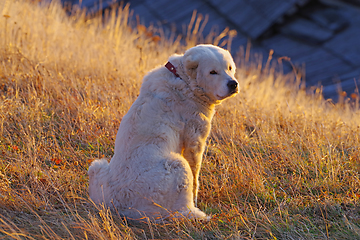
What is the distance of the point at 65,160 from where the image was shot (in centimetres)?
364

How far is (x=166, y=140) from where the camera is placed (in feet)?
8.80

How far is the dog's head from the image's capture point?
2.77 m

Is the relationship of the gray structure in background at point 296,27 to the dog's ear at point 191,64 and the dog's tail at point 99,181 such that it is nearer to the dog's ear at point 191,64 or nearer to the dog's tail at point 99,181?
the dog's ear at point 191,64

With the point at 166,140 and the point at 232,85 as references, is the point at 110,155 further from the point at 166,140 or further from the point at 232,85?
the point at 232,85

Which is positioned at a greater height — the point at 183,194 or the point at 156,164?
the point at 156,164

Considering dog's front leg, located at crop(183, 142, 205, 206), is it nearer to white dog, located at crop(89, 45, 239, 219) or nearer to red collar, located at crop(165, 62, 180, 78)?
white dog, located at crop(89, 45, 239, 219)

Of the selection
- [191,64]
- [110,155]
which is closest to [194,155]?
[191,64]

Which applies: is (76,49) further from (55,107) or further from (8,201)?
(8,201)

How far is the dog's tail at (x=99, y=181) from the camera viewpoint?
267 cm

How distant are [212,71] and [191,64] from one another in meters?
0.20

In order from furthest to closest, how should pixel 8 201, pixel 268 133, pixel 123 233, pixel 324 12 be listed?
pixel 324 12, pixel 268 133, pixel 8 201, pixel 123 233

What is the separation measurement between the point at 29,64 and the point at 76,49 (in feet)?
3.71

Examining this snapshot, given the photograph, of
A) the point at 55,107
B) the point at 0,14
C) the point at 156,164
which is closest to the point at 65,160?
the point at 55,107

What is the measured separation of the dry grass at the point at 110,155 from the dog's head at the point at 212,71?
1.02 metres
